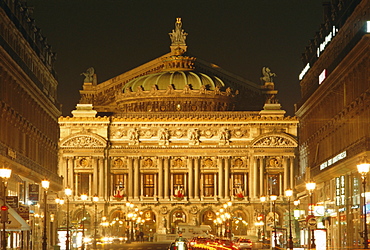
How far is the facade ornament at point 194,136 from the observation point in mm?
Answer: 189875

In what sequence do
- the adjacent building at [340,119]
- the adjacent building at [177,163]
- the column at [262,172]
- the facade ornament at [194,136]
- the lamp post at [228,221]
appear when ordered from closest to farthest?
the adjacent building at [340,119], the lamp post at [228,221], the column at [262,172], the adjacent building at [177,163], the facade ornament at [194,136]

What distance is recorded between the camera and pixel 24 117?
91.2m

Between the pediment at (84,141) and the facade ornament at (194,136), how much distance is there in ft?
53.6

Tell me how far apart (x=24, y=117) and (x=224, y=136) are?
10120cm

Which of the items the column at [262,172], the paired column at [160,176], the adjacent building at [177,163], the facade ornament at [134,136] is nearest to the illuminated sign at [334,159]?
the column at [262,172]

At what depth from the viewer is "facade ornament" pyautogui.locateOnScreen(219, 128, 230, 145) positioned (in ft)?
623

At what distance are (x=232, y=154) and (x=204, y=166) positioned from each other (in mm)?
6061

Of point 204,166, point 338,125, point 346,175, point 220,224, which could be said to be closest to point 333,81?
point 338,125

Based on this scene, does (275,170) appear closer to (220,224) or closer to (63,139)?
(220,224)

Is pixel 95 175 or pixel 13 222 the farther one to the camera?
pixel 95 175

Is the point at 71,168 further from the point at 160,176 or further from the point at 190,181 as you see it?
the point at 190,181

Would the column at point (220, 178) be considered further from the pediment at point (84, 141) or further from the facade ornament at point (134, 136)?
the pediment at point (84, 141)

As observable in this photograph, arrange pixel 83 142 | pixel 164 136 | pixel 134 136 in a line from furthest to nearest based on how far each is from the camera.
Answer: pixel 164 136, pixel 134 136, pixel 83 142

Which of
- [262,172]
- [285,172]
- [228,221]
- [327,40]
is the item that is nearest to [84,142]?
[262,172]
